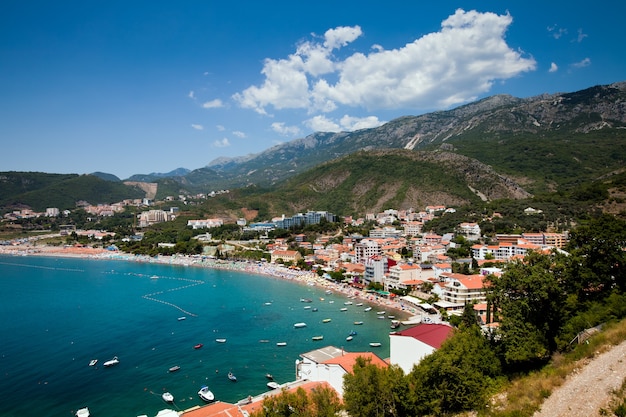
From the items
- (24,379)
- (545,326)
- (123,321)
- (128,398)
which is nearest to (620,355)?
(545,326)

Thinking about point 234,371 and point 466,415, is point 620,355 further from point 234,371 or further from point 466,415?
point 234,371

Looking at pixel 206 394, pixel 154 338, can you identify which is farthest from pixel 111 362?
pixel 206 394

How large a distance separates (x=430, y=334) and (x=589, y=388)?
7.48m

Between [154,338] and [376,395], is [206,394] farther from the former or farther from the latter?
[376,395]

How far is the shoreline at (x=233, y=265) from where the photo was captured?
29913mm

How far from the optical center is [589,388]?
703 cm

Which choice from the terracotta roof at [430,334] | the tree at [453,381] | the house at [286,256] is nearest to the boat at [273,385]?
the terracotta roof at [430,334]

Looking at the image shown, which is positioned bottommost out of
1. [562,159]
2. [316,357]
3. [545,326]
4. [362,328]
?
[362,328]

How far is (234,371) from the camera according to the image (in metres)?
18.2

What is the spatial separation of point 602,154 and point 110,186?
14885 centimetres

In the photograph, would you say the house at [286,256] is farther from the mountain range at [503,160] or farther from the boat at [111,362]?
the mountain range at [503,160]

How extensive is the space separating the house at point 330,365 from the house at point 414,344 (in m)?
0.69

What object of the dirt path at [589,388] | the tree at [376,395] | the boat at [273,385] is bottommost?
the boat at [273,385]

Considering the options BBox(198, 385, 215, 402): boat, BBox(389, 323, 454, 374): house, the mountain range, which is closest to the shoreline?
BBox(389, 323, 454, 374): house
